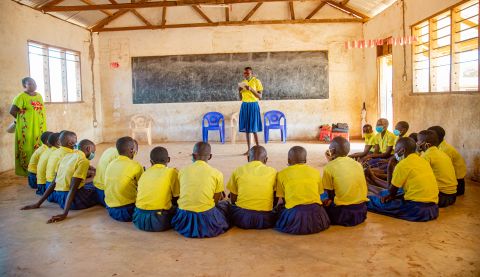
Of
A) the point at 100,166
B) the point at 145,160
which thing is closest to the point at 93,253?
the point at 100,166

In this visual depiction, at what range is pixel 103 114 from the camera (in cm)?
1077

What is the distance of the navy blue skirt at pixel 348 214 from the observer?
3.56 meters

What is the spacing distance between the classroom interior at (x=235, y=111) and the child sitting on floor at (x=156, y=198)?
97mm

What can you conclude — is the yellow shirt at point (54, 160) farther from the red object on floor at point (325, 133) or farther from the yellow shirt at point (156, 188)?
the red object on floor at point (325, 133)

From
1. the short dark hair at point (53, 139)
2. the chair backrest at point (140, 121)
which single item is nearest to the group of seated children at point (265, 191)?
the short dark hair at point (53, 139)

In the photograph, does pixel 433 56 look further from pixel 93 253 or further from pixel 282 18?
pixel 93 253

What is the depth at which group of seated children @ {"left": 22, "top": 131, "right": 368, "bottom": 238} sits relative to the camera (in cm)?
340

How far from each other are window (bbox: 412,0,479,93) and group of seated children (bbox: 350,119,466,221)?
1.47m

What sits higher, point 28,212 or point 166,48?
point 166,48

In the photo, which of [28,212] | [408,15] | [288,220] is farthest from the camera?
[408,15]

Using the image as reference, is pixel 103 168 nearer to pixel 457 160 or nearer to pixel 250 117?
pixel 457 160

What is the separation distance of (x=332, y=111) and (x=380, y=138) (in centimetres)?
491

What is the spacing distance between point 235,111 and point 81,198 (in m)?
6.41

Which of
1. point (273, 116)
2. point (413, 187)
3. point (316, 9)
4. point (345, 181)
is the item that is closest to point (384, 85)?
point (316, 9)
